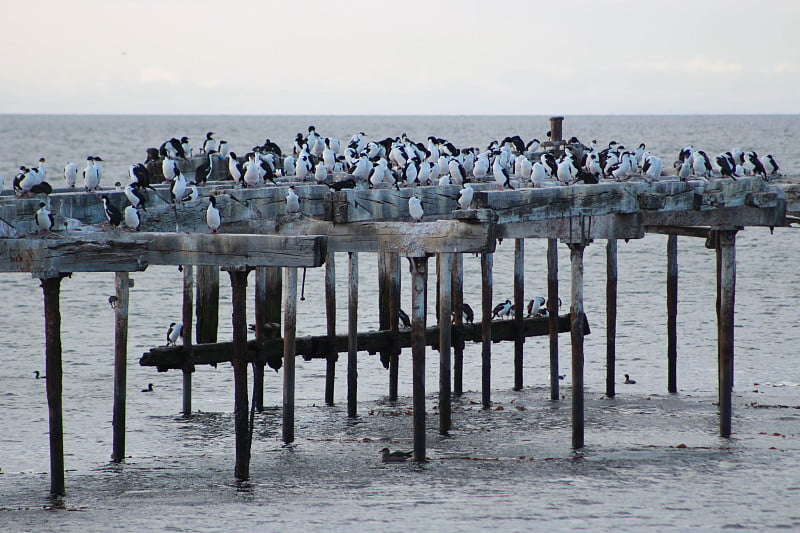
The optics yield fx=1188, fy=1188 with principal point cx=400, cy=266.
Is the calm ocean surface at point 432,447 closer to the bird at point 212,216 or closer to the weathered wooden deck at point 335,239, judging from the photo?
the weathered wooden deck at point 335,239

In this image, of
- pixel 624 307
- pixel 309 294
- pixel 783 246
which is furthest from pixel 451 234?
pixel 783 246

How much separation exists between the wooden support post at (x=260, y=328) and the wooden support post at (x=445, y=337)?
2.60 metres

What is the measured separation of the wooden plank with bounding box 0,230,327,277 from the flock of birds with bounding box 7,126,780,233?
1028mm

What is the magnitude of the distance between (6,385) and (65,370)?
1886 millimetres

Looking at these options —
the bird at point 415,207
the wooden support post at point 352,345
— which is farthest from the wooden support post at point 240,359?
the wooden support post at point 352,345

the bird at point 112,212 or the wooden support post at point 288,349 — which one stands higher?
the bird at point 112,212

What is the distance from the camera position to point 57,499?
1461cm

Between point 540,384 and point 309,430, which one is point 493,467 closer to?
point 309,430

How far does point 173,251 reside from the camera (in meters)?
14.2

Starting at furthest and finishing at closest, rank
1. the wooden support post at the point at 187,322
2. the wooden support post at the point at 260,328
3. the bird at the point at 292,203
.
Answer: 1. the wooden support post at the point at 187,322
2. the wooden support post at the point at 260,328
3. the bird at the point at 292,203

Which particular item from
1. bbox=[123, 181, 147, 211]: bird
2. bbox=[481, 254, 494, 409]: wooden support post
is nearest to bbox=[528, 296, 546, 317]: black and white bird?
bbox=[481, 254, 494, 409]: wooden support post

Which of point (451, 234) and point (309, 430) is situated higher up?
point (451, 234)

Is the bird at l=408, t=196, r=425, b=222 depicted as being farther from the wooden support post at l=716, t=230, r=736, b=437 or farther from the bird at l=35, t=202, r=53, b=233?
the bird at l=35, t=202, r=53, b=233

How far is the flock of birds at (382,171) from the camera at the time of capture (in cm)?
1689
